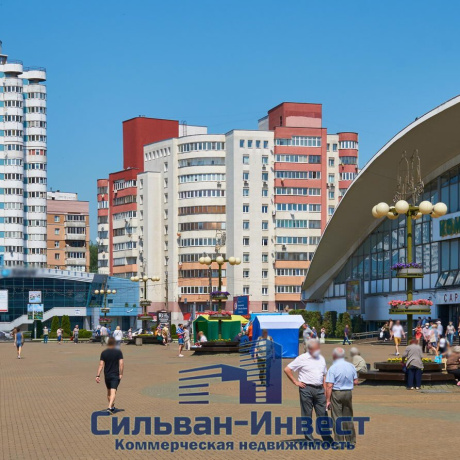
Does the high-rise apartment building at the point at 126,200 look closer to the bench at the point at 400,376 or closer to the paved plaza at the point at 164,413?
the paved plaza at the point at 164,413

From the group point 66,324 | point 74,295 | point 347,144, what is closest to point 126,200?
point 74,295

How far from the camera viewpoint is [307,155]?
4535 inches

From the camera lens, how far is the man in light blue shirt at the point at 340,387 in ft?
44.6

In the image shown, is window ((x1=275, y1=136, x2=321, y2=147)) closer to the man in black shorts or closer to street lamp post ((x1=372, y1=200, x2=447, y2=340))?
street lamp post ((x1=372, y1=200, x2=447, y2=340))

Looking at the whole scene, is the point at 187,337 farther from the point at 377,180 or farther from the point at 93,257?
the point at 93,257

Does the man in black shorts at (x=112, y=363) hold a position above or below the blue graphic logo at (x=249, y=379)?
above

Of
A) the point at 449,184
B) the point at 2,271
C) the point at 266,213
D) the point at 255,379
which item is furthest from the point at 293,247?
the point at 255,379

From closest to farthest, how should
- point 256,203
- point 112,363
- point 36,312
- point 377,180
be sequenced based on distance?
point 112,363 → point 377,180 → point 36,312 → point 256,203

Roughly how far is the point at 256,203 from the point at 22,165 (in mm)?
38339

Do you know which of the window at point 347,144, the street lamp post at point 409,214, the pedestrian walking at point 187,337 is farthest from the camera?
the window at point 347,144

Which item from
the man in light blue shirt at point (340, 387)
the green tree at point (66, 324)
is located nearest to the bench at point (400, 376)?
the man in light blue shirt at point (340, 387)

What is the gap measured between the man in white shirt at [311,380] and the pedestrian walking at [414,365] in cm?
1013

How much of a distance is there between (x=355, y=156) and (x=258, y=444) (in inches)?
4255

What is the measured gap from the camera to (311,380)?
13773 millimetres
